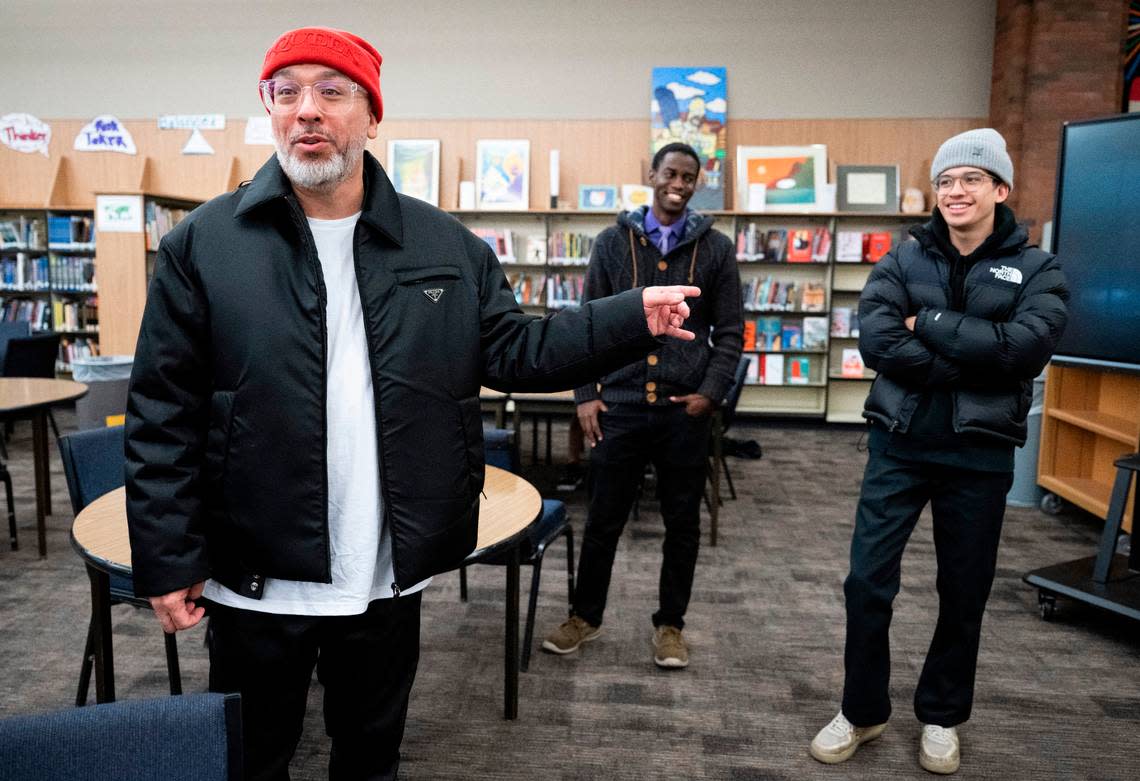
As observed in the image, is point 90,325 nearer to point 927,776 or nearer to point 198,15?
point 198,15

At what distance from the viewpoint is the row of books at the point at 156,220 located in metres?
6.12

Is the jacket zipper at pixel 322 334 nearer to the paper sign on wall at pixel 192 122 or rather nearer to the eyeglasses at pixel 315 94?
the eyeglasses at pixel 315 94

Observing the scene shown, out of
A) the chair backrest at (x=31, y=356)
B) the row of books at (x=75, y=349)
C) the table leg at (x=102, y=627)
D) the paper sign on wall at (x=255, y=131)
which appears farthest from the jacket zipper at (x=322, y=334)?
the row of books at (x=75, y=349)

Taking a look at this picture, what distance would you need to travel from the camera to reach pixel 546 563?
3.84 meters

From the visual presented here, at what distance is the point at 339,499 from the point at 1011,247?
1.71 metres

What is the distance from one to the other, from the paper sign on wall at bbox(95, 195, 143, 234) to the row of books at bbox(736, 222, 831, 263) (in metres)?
4.83

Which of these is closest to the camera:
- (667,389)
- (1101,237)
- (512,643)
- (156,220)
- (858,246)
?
(512,643)

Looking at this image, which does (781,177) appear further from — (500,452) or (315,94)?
(315,94)

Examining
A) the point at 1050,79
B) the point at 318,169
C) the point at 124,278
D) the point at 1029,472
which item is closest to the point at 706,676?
the point at 318,169

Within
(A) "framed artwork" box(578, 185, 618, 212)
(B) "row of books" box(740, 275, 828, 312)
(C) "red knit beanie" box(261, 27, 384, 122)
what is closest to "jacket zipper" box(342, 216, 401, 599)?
(C) "red knit beanie" box(261, 27, 384, 122)

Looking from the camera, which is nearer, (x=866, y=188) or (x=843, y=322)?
(x=866, y=188)

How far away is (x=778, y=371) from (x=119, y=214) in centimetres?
549

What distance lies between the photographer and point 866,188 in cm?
755

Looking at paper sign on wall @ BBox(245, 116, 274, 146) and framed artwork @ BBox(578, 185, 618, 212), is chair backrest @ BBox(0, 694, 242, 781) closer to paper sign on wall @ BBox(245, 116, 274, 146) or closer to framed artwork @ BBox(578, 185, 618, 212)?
framed artwork @ BBox(578, 185, 618, 212)
